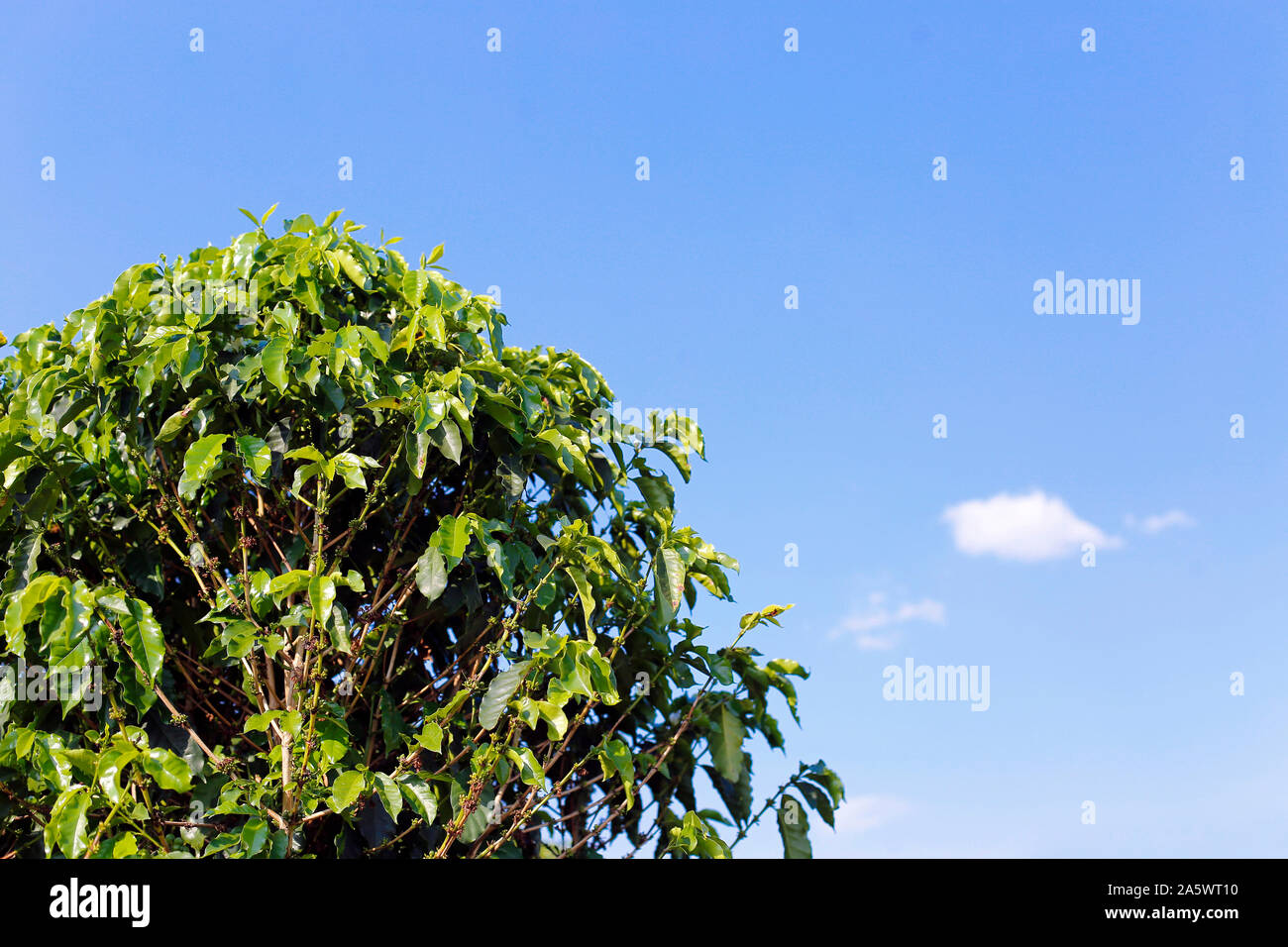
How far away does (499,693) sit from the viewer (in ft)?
10.0

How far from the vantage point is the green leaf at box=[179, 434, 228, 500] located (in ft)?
9.57

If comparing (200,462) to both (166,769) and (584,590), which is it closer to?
(166,769)

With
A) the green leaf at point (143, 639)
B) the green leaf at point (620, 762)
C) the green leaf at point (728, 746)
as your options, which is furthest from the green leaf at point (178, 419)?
the green leaf at point (728, 746)

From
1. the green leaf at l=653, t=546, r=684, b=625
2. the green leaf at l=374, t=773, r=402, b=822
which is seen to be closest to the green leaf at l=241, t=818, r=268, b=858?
the green leaf at l=374, t=773, r=402, b=822

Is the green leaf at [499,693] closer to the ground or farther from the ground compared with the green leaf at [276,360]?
closer to the ground

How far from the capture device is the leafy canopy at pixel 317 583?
114 inches

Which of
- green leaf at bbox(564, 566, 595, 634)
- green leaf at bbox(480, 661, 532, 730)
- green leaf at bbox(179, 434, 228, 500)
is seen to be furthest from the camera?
green leaf at bbox(564, 566, 595, 634)

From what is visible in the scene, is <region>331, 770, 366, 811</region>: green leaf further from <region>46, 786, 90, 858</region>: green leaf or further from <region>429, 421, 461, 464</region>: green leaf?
<region>429, 421, 461, 464</region>: green leaf

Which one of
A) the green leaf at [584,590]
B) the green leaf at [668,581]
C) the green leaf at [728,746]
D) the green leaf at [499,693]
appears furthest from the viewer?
the green leaf at [728,746]

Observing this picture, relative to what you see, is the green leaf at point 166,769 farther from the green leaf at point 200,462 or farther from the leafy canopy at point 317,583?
the green leaf at point 200,462

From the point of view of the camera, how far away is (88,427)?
330cm

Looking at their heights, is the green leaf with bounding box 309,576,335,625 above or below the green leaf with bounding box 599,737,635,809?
above

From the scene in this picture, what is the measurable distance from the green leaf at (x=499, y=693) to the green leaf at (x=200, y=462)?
1032mm
